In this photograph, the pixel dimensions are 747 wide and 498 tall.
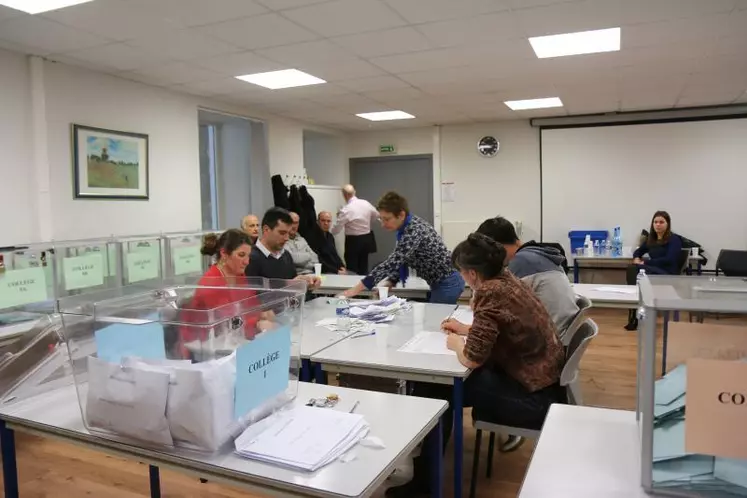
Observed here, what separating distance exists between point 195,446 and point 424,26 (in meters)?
3.13

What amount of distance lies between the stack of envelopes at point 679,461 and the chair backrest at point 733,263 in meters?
6.09

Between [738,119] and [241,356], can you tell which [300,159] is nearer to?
[738,119]

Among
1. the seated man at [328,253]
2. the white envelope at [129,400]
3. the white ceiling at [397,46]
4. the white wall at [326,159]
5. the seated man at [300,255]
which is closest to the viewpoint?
the white envelope at [129,400]

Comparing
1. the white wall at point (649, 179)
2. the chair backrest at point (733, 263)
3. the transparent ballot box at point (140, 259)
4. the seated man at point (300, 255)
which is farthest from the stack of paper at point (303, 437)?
the white wall at point (649, 179)

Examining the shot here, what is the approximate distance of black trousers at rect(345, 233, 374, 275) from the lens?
7.36 meters

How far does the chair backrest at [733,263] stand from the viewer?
6238 millimetres

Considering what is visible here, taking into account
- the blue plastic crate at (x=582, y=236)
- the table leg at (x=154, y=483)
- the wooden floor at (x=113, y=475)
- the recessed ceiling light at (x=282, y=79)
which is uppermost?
the recessed ceiling light at (x=282, y=79)

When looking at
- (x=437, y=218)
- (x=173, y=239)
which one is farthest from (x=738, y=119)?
(x=173, y=239)

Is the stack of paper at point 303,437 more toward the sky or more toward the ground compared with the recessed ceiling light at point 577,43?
more toward the ground

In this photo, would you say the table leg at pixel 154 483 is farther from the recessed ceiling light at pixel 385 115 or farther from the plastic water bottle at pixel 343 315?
the recessed ceiling light at pixel 385 115

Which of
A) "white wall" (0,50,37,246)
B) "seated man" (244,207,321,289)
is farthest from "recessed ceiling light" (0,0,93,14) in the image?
"seated man" (244,207,321,289)

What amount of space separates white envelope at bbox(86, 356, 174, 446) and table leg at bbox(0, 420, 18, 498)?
51 cm

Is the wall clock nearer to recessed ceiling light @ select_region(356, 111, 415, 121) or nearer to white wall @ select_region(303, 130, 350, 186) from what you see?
recessed ceiling light @ select_region(356, 111, 415, 121)

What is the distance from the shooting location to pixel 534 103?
672 cm
